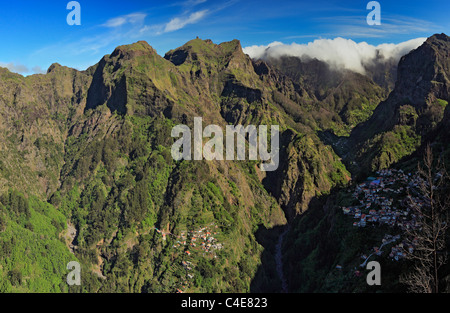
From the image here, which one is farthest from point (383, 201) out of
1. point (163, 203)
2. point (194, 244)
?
point (163, 203)

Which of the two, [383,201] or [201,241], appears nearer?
[383,201]

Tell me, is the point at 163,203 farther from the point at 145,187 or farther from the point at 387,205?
the point at 387,205

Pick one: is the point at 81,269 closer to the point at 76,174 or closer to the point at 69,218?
the point at 69,218

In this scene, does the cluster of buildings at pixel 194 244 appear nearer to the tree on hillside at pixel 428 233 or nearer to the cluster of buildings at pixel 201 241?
the cluster of buildings at pixel 201 241

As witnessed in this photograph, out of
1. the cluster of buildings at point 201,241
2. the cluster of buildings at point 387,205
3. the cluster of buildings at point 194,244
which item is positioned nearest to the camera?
the cluster of buildings at point 387,205

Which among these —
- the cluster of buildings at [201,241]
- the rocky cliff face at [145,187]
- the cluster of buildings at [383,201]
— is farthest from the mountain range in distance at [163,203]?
the cluster of buildings at [383,201]

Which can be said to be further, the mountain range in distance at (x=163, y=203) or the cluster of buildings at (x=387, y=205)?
the mountain range in distance at (x=163, y=203)

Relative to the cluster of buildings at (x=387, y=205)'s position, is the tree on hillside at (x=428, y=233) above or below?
above

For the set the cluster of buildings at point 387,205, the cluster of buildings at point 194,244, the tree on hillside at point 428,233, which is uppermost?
the tree on hillside at point 428,233

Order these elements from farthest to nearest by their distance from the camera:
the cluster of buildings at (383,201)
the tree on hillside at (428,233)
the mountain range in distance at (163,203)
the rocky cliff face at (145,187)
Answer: the rocky cliff face at (145,187) → the mountain range in distance at (163,203) → the cluster of buildings at (383,201) → the tree on hillside at (428,233)

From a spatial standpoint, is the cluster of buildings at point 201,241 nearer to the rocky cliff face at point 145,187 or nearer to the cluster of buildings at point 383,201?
the rocky cliff face at point 145,187
